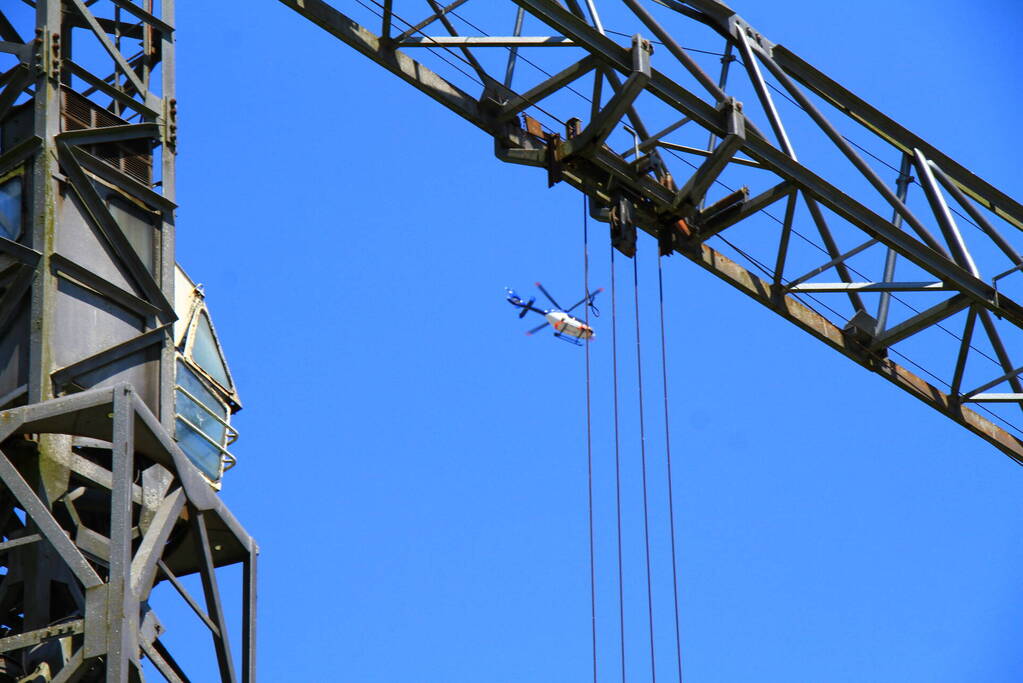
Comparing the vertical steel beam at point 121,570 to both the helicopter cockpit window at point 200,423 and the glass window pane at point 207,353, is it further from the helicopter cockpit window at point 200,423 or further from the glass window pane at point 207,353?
the glass window pane at point 207,353

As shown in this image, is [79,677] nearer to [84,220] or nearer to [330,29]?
[84,220]

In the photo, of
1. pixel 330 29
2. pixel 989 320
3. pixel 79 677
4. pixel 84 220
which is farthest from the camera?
pixel 989 320

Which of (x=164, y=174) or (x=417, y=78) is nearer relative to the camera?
(x=164, y=174)

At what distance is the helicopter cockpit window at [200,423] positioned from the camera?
1579 centimetres

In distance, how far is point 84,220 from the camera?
1418 centimetres

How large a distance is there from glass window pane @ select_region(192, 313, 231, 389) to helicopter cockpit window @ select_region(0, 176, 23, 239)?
9.08 ft

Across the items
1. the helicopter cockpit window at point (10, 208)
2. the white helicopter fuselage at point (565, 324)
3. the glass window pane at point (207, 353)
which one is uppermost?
the white helicopter fuselage at point (565, 324)

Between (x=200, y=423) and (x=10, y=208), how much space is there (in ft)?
9.34

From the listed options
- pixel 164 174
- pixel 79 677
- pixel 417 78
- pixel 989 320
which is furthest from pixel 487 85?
pixel 79 677

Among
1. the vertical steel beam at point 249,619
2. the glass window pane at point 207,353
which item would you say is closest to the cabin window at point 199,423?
the glass window pane at point 207,353

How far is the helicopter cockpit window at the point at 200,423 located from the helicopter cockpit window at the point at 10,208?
225cm

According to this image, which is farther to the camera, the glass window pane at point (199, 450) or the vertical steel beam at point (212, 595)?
the glass window pane at point (199, 450)

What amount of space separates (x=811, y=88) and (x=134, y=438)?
11.9 metres

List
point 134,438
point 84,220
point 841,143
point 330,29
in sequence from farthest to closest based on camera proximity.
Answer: point 841,143 → point 330,29 → point 84,220 → point 134,438
